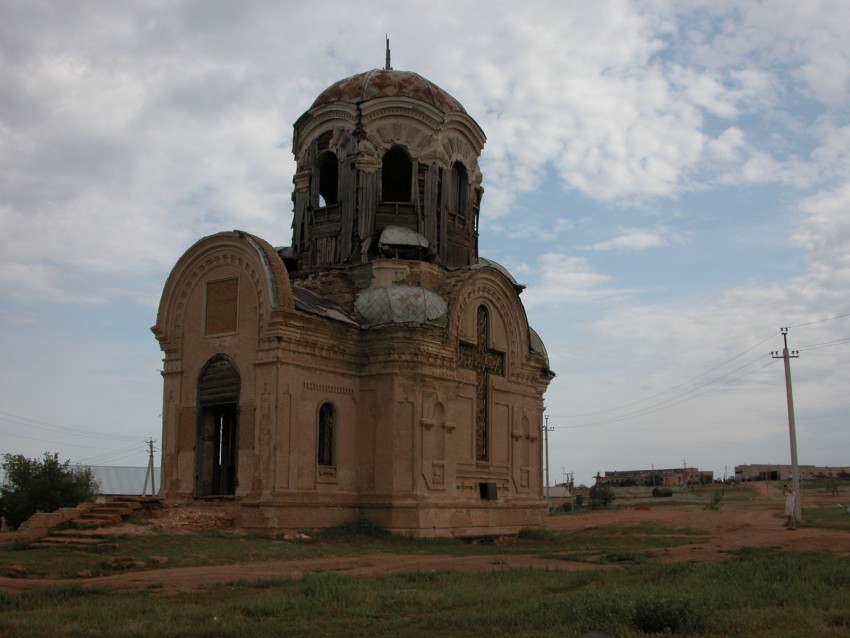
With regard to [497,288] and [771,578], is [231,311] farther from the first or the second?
[771,578]

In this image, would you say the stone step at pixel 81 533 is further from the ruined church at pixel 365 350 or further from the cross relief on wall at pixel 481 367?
the cross relief on wall at pixel 481 367

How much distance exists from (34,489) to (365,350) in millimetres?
16374

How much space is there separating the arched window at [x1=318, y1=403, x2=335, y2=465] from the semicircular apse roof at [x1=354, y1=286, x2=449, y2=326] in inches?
113

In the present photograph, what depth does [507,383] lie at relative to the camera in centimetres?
3144

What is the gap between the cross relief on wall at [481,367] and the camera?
29.8 metres

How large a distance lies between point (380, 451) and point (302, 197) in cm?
990

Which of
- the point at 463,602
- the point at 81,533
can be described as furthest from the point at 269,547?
the point at 463,602

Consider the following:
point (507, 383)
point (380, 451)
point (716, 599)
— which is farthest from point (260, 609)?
point (507, 383)

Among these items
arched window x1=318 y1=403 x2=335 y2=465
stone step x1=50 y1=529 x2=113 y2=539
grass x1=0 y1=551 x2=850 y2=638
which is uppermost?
arched window x1=318 y1=403 x2=335 y2=465

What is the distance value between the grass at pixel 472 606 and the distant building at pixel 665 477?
83010 mm

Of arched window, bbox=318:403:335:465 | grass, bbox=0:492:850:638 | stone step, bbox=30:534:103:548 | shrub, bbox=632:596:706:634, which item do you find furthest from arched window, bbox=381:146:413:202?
shrub, bbox=632:596:706:634

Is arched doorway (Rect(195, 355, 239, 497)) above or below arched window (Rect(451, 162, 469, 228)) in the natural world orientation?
below

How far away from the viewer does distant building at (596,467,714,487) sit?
327 ft

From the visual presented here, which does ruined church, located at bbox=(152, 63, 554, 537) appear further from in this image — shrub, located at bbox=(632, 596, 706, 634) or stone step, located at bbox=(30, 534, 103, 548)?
shrub, located at bbox=(632, 596, 706, 634)
